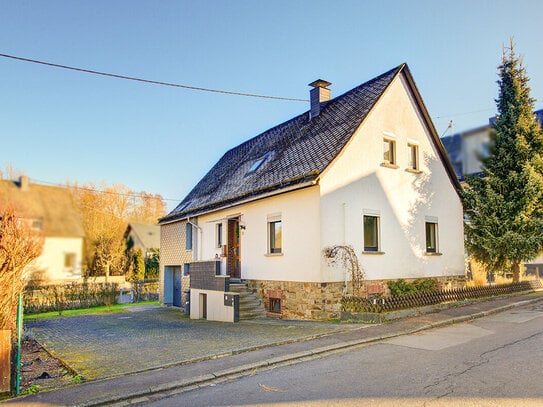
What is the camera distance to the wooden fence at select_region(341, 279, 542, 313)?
1314 centimetres

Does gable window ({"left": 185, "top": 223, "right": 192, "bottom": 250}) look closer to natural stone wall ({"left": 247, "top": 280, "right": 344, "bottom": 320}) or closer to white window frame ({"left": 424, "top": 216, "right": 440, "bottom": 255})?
natural stone wall ({"left": 247, "top": 280, "right": 344, "bottom": 320})

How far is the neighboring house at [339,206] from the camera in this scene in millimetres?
14391

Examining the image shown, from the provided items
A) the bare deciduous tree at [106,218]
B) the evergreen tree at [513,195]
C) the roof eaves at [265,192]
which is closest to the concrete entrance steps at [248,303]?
the roof eaves at [265,192]

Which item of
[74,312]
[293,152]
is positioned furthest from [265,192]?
[74,312]

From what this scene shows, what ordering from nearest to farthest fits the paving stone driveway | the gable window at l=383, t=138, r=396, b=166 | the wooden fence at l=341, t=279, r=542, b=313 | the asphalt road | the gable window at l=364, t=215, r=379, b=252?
the asphalt road → the paving stone driveway → the wooden fence at l=341, t=279, r=542, b=313 → the gable window at l=364, t=215, r=379, b=252 → the gable window at l=383, t=138, r=396, b=166

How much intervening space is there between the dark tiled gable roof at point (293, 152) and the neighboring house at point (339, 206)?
0.07m

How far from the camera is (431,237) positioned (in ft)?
60.3

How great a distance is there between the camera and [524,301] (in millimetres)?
16078

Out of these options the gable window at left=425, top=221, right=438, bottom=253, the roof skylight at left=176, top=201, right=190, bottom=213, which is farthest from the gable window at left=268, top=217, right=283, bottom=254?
the roof skylight at left=176, top=201, right=190, bottom=213

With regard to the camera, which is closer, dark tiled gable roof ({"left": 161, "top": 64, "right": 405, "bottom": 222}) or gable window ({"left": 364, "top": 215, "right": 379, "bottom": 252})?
dark tiled gable roof ({"left": 161, "top": 64, "right": 405, "bottom": 222})

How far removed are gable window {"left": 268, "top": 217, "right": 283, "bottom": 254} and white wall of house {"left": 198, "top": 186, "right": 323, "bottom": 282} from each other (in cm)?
15

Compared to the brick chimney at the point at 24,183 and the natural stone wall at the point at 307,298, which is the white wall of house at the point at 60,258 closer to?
the brick chimney at the point at 24,183

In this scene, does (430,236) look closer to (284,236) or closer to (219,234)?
(284,236)

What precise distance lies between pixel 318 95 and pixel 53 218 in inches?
772
